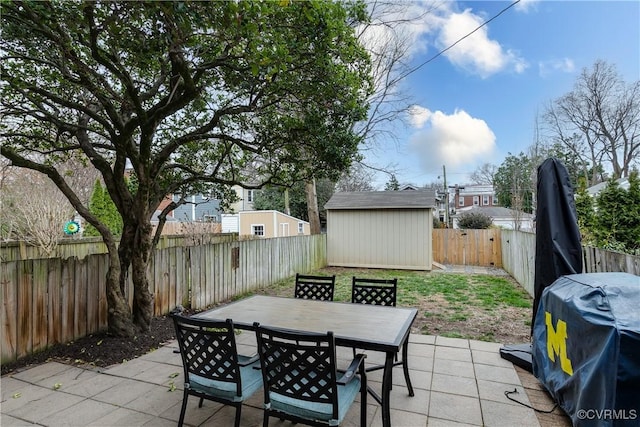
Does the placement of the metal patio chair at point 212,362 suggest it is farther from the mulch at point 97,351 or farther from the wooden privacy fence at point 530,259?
the wooden privacy fence at point 530,259

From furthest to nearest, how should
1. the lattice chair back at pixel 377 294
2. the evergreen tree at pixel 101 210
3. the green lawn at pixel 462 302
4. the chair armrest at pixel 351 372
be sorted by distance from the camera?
the evergreen tree at pixel 101 210 → the green lawn at pixel 462 302 → the lattice chair back at pixel 377 294 → the chair armrest at pixel 351 372

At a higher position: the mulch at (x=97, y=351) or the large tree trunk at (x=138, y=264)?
A: the large tree trunk at (x=138, y=264)

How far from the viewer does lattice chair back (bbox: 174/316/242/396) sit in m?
2.14

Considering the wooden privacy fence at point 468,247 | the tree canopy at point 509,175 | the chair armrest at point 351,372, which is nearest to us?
the chair armrest at point 351,372

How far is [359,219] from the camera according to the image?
1131cm

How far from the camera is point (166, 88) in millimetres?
4789

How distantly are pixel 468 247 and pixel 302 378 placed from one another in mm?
11175

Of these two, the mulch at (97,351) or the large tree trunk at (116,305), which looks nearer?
the mulch at (97,351)

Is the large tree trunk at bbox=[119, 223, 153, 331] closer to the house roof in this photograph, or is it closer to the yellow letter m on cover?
the yellow letter m on cover

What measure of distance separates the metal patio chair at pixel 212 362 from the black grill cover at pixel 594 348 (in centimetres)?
215

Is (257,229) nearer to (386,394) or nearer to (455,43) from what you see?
(455,43)

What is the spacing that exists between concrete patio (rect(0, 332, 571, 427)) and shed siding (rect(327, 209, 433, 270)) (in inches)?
276

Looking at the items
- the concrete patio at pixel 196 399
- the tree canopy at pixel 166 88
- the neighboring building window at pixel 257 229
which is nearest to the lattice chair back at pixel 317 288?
the concrete patio at pixel 196 399

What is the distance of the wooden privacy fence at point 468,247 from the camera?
11344 mm
